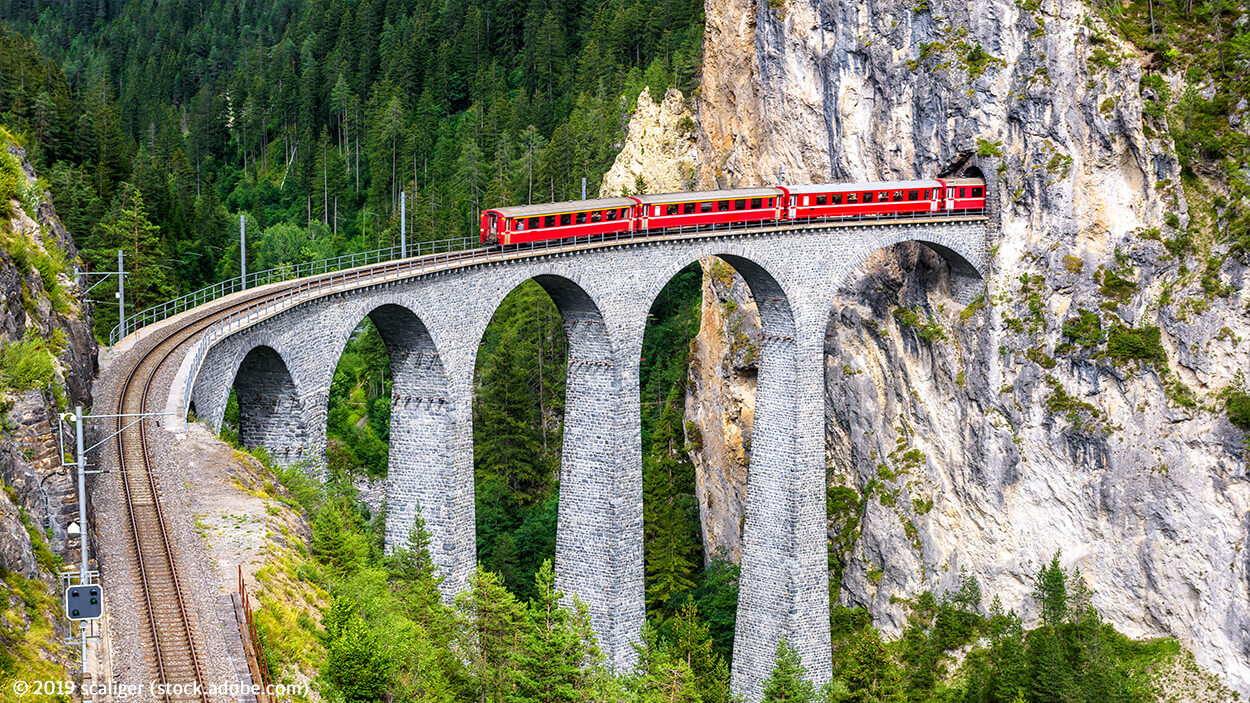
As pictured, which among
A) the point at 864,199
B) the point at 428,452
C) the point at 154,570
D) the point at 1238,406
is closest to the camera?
the point at 154,570

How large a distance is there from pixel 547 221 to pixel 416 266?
605 centimetres

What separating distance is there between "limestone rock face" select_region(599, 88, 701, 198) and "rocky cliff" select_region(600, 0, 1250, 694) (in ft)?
69.1

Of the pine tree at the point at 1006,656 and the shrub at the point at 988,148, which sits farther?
the shrub at the point at 988,148

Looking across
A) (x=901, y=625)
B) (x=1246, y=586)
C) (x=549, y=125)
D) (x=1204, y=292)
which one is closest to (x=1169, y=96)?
(x=1204, y=292)

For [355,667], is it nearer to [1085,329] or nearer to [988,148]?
[1085,329]

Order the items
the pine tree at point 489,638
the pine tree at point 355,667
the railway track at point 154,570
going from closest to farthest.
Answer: the railway track at point 154,570, the pine tree at point 355,667, the pine tree at point 489,638

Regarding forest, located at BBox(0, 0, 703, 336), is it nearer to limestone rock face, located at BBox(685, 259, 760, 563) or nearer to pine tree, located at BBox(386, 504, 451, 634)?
limestone rock face, located at BBox(685, 259, 760, 563)

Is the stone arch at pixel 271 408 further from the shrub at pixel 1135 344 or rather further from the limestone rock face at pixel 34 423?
the shrub at pixel 1135 344

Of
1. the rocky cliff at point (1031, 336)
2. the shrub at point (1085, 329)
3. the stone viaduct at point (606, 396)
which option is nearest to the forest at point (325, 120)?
the stone viaduct at point (606, 396)

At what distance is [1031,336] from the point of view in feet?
188

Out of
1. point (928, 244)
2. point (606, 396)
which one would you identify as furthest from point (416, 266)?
point (928, 244)

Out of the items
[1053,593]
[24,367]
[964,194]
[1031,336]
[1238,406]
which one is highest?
[964,194]

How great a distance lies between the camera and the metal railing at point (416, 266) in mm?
40156

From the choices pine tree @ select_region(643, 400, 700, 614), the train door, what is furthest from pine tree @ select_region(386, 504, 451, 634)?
pine tree @ select_region(643, 400, 700, 614)
